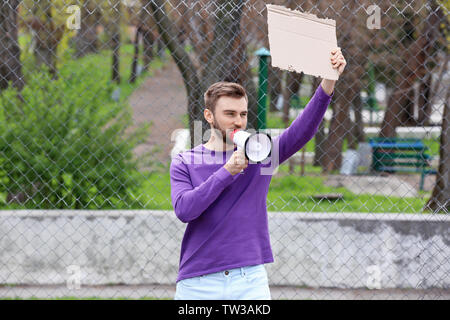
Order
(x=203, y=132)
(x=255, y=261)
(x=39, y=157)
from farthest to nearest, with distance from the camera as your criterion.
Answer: (x=39, y=157) → (x=203, y=132) → (x=255, y=261)

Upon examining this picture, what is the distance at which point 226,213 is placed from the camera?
2.56 meters

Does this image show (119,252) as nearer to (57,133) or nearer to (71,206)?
(71,206)

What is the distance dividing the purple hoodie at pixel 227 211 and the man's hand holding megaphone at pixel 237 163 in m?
0.15

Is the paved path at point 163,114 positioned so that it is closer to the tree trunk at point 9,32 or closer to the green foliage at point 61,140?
the green foliage at point 61,140

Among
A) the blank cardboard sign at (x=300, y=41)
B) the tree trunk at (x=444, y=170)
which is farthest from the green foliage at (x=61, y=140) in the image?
the blank cardboard sign at (x=300, y=41)

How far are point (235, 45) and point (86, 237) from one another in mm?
2087

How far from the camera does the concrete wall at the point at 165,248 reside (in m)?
5.10

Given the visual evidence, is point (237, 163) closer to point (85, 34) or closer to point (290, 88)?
point (85, 34)

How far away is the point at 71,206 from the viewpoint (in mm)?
5816

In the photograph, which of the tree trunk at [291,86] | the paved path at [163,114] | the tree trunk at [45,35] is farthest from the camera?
the paved path at [163,114]

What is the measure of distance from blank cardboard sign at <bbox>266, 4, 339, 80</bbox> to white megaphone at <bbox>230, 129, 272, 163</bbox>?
0.44 metres

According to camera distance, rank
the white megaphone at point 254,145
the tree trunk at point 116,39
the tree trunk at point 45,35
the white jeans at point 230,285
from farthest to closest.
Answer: the tree trunk at point 45,35 → the tree trunk at point 116,39 → the white jeans at point 230,285 → the white megaphone at point 254,145

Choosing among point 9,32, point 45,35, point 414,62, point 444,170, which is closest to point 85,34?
point 9,32
